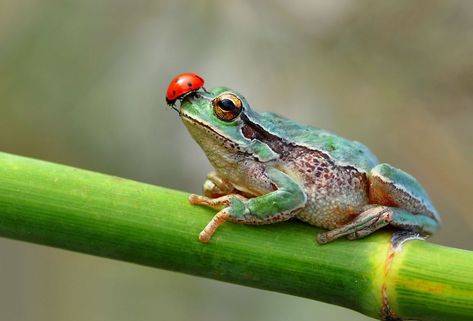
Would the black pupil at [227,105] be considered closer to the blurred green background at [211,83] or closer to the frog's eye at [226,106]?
the frog's eye at [226,106]

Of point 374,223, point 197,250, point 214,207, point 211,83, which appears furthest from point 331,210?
point 211,83

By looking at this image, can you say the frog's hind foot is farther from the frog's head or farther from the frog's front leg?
the frog's head

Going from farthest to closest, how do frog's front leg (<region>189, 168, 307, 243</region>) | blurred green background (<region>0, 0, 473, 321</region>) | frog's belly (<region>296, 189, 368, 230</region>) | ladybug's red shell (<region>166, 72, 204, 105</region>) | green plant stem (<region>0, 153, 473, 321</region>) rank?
blurred green background (<region>0, 0, 473, 321</region>)
ladybug's red shell (<region>166, 72, 204, 105</region>)
frog's belly (<region>296, 189, 368, 230</region>)
frog's front leg (<region>189, 168, 307, 243</region>)
green plant stem (<region>0, 153, 473, 321</region>)

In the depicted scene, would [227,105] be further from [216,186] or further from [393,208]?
[393,208]

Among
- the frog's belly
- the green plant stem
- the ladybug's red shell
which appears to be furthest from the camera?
the ladybug's red shell

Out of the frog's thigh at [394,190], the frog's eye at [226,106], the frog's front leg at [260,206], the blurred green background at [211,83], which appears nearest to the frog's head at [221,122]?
the frog's eye at [226,106]

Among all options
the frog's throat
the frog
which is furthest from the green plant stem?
the frog's throat
